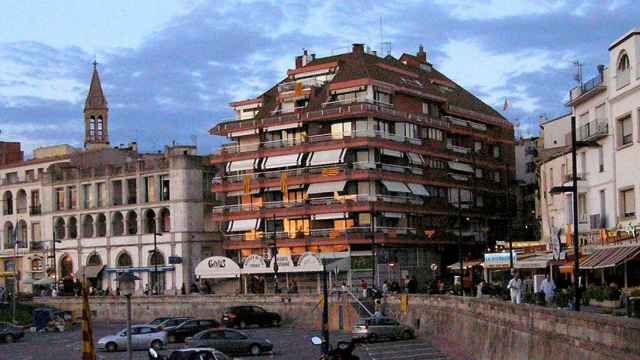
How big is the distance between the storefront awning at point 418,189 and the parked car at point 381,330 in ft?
111

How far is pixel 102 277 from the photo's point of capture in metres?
110

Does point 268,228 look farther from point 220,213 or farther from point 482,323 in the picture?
point 482,323

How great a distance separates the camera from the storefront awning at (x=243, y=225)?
316 feet

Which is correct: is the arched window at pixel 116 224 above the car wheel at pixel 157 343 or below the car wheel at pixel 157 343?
above

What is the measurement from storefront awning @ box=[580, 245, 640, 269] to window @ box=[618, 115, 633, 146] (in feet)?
19.3

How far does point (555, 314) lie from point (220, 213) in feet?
228

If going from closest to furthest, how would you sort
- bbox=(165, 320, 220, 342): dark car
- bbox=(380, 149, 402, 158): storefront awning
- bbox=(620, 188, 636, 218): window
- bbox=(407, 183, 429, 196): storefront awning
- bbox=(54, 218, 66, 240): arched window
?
bbox=(620, 188, 636, 218): window → bbox=(165, 320, 220, 342): dark car → bbox=(380, 149, 402, 158): storefront awning → bbox=(407, 183, 429, 196): storefront awning → bbox=(54, 218, 66, 240): arched window

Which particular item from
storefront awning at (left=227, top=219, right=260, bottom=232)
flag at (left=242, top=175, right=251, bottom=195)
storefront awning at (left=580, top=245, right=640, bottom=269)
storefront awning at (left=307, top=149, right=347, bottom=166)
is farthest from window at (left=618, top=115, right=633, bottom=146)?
flag at (left=242, top=175, right=251, bottom=195)

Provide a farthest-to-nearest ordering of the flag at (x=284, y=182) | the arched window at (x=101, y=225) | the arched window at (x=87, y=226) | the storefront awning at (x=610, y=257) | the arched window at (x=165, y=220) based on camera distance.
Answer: the arched window at (x=87, y=226) < the arched window at (x=101, y=225) < the arched window at (x=165, y=220) < the flag at (x=284, y=182) < the storefront awning at (x=610, y=257)

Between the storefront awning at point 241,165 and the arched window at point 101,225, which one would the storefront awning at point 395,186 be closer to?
the storefront awning at point 241,165

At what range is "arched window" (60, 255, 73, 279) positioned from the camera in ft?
373

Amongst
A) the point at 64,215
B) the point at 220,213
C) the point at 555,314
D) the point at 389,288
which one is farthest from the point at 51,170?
the point at 555,314

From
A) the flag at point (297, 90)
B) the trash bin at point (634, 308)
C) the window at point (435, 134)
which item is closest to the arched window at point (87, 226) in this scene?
the flag at point (297, 90)

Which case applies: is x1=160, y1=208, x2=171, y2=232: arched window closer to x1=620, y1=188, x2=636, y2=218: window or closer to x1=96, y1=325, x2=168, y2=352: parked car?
x1=96, y1=325, x2=168, y2=352: parked car
